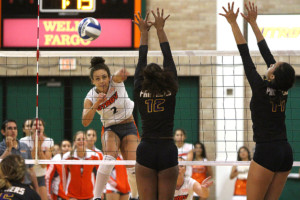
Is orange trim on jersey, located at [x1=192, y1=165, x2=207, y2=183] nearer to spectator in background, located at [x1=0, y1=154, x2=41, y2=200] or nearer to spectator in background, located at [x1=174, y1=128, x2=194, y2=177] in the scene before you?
spectator in background, located at [x1=174, y1=128, x2=194, y2=177]

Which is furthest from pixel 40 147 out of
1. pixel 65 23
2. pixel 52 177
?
pixel 65 23

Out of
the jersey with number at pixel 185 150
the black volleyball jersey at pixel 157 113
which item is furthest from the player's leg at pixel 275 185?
the jersey with number at pixel 185 150

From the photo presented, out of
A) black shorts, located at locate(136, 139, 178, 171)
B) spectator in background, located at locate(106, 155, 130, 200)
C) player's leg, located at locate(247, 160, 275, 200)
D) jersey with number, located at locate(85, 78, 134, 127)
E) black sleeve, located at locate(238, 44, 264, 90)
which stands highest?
black sleeve, located at locate(238, 44, 264, 90)

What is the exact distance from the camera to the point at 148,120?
5598mm

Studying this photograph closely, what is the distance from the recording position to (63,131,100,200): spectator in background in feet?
32.3

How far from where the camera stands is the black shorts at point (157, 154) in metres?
5.52

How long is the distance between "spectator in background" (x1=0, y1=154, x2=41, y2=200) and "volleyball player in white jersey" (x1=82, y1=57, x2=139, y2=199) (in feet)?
4.43

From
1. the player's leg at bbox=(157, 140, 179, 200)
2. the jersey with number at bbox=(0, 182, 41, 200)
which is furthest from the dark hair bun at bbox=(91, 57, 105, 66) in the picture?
the jersey with number at bbox=(0, 182, 41, 200)

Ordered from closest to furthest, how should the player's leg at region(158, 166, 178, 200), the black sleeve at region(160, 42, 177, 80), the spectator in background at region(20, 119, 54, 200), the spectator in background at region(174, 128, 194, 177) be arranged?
1. the player's leg at region(158, 166, 178, 200)
2. the black sleeve at region(160, 42, 177, 80)
3. the spectator in background at region(20, 119, 54, 200)
4. the spectator in background at region(174, 128, 194, 177)

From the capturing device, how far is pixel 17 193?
554 cm

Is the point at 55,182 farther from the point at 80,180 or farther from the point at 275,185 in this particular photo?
the point at 275,185

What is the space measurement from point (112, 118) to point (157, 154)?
165 centimetres

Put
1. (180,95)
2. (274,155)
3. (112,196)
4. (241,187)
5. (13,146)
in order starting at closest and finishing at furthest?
(274,155), (13,146), (112,196), (241,187), (180,95)

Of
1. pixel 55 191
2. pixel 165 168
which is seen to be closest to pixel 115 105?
pixel 165 168
